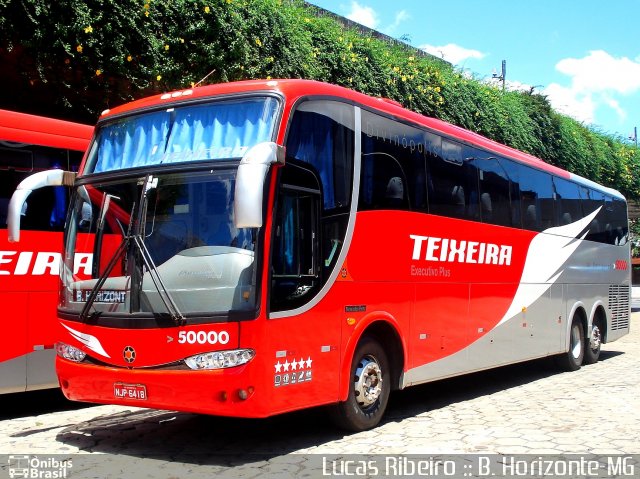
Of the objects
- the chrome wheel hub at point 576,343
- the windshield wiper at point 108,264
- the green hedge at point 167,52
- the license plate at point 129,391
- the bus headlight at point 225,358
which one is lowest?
the chrome wheel hub at point 576,343

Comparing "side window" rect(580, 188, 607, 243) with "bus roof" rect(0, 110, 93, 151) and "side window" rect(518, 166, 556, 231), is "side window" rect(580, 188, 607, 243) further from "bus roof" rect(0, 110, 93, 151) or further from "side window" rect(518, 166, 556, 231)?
"bus roof" rect(0, 110, 93, 151)

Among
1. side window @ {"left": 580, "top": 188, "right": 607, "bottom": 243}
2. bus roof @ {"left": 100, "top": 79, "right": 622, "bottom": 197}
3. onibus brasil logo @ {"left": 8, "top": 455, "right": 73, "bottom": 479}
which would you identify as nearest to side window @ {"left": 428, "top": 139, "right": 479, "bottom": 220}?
bus roof @ {"left": 100, "top": 79, "right": 622, "bottom": 197}

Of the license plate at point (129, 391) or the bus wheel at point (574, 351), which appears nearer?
the license plate at point (129, 391)

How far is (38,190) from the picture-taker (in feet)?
28.6

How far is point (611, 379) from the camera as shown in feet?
40.3

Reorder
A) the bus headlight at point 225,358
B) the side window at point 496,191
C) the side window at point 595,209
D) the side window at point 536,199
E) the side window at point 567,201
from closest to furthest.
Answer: the bus headlight at point 225,358 < the side window at point 496,191 < the side window at point 536,199 < the side window at point 567,201 < the side window at point 595,209

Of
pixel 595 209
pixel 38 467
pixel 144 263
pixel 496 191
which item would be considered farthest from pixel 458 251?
pixel 595 209

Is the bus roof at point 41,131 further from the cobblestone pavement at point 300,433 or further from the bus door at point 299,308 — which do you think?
the bus door at point 299,308

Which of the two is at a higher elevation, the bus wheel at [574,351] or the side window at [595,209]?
the side window at [595,209]

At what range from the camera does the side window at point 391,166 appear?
805 cm

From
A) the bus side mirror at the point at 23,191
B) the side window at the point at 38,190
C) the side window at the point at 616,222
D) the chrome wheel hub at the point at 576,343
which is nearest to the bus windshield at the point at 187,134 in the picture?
the bus side mirror at the point at 23,191

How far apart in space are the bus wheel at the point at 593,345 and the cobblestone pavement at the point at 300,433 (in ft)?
12.2

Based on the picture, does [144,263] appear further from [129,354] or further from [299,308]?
[299,308]

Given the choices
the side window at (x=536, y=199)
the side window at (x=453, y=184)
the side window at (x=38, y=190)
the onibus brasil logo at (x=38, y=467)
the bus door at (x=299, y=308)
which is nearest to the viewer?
the onibus brasil logo at (x=38, y=467)
